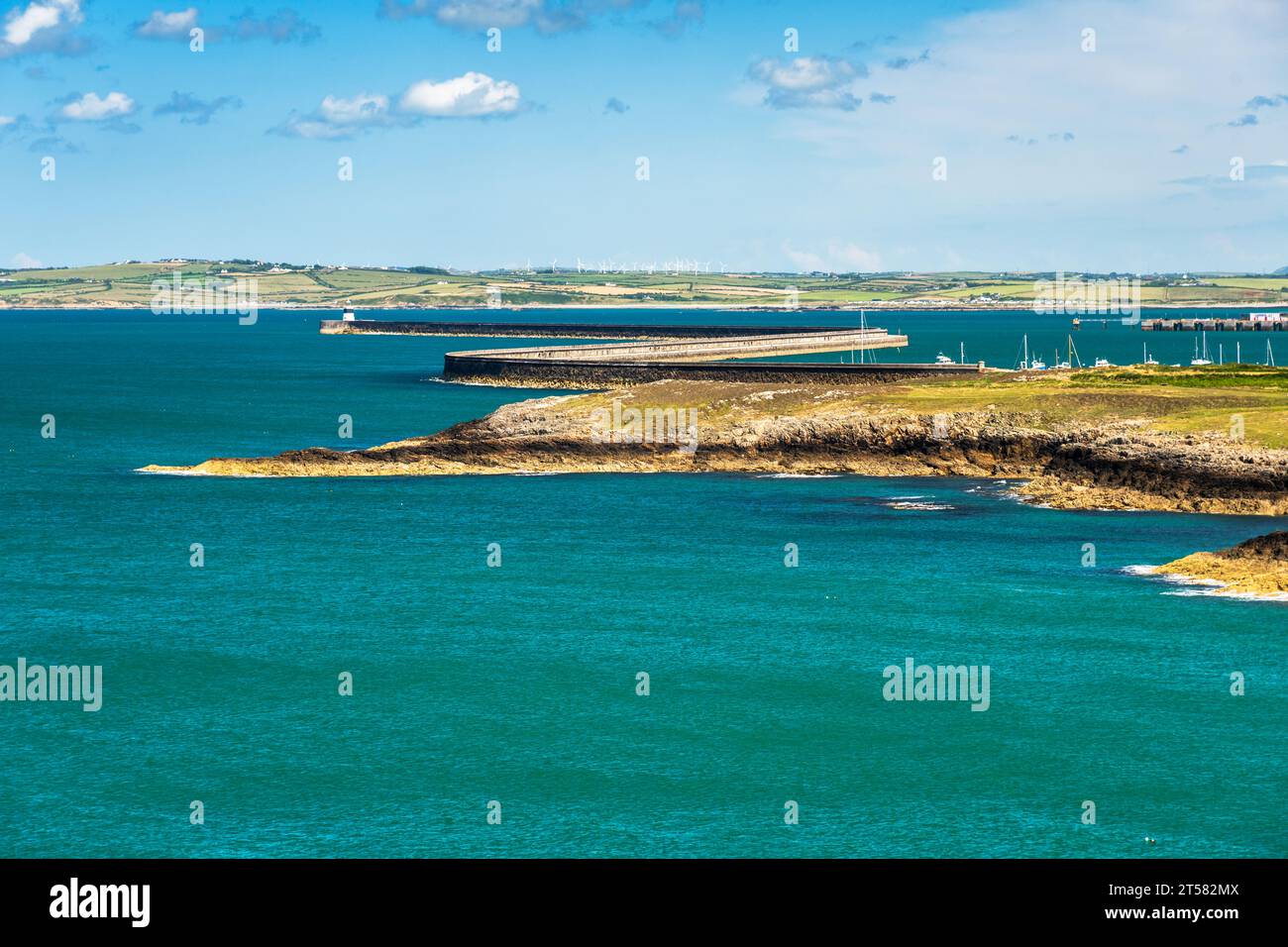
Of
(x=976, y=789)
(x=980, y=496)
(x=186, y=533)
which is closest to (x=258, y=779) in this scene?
(x=976, y=789)

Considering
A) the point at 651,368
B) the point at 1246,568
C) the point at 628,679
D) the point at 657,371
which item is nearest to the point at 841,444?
the point at 1246,568

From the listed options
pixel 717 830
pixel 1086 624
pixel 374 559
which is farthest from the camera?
pixel 374 559

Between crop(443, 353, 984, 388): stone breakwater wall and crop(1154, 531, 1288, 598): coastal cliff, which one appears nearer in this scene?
crop(1154, 531, 1288, 598): coastal cliff

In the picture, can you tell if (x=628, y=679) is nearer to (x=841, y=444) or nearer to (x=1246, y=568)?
(x=1246, y=568)

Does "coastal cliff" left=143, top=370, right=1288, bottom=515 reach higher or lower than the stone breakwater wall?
lower

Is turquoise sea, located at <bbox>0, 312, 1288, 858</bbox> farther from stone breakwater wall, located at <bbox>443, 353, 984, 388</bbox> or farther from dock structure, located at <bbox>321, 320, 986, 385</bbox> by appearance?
dock structure, located at <bbox>321, 320, 986, 385</bbox>

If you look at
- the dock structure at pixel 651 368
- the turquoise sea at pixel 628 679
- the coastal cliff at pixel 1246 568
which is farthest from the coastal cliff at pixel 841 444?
the dock structure at pixel 651 368

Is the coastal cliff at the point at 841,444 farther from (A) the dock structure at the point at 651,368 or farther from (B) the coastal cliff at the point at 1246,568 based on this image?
(A) the dock structure at the point at 651,368

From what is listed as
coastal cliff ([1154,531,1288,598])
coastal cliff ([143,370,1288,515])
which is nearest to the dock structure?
coastal cliff ([143,370,1288,515])

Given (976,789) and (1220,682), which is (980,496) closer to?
(1220,682)
